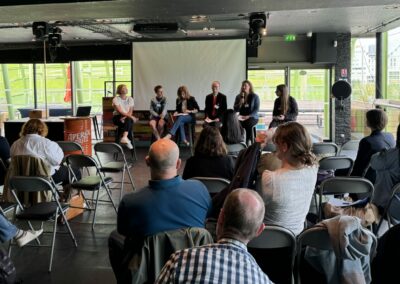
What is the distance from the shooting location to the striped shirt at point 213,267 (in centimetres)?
136

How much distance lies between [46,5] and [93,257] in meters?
3.18

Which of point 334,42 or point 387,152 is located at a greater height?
point 334,42

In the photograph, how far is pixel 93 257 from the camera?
3.98 metres

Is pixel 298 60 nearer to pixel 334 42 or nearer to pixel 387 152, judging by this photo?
pixel 334 42

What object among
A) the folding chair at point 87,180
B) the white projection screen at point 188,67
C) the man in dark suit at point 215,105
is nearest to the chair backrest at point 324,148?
the folding chair at point 87,180

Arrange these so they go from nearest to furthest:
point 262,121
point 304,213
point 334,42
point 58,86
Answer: point 304,213
point 334,42
point 262,121
point 58,86

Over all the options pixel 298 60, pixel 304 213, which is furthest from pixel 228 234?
pixel 298 60

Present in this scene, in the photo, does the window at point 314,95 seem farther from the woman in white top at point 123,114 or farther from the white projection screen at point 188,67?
the woman in white top at point 123,114

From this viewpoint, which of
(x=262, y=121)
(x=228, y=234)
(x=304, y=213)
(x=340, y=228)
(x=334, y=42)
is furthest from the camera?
(x=262, y=121)

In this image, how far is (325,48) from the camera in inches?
452

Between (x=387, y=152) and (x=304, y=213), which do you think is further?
(x=387, y=152)

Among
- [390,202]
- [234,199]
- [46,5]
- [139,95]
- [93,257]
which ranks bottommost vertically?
[93,257]

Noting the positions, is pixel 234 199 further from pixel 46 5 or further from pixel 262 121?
pixel 262 121

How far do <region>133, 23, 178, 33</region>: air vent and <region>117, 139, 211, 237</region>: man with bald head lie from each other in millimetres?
7114
